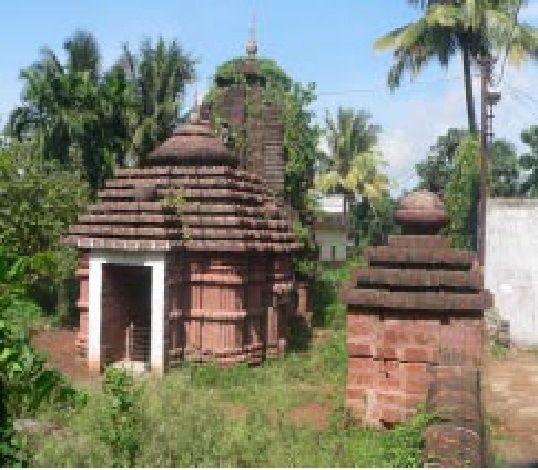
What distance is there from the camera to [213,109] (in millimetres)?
17625

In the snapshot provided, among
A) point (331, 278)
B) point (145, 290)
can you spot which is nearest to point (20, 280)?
point (145, 290)

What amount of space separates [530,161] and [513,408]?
1581 inches

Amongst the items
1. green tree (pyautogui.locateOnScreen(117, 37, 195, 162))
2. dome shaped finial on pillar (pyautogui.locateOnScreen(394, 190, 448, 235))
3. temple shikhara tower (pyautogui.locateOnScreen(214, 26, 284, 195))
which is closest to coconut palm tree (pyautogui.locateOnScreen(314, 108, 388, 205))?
green tree (pyautogui.locateOnScreen(117, 37, 195, 162))

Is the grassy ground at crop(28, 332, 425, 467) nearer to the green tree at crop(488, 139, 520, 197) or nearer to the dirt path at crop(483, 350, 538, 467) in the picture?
the dirt path at crop(483, 350, 538, 467)

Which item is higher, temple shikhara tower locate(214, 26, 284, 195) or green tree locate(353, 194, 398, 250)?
temple shikhara tower locate(214, 26, 284, 195)

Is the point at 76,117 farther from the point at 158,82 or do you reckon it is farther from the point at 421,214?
the point at 421,214

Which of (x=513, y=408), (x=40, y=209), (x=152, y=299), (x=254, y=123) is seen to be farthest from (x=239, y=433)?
(x=40, y=209)

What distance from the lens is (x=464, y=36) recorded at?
81.1ft

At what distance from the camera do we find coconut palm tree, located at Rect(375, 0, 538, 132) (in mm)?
23781

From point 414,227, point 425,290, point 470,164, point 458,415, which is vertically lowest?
point 458,415

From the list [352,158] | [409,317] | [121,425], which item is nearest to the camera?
[121,425]

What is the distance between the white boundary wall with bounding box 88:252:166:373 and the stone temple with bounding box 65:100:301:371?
0.02 metres

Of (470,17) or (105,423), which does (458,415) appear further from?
(470,17)

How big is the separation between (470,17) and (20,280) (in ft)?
71.7
